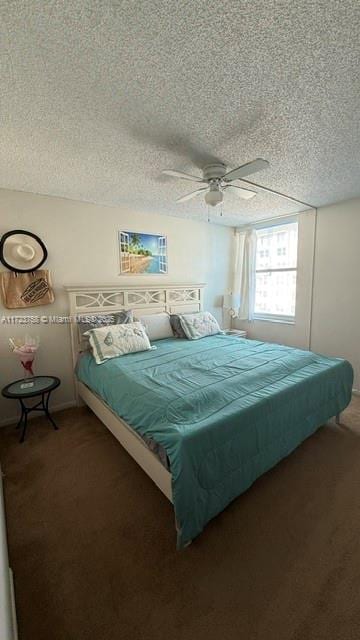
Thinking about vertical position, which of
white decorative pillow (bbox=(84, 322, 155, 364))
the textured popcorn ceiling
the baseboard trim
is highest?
the textured popcorn ceiling

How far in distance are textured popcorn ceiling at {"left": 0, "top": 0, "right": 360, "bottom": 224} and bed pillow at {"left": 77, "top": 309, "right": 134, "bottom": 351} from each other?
4.72 ft

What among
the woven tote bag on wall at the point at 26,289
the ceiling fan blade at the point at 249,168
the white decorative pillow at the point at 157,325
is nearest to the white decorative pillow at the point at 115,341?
the white decorative pillow at the point at 157,325

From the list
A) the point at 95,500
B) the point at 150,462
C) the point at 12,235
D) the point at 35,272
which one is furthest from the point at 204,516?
Result: the point at 12,235

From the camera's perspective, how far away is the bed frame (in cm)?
166

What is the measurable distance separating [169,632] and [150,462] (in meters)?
0.70

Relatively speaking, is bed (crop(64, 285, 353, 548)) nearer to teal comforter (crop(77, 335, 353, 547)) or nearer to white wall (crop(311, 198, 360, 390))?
teal comforter (crop(77, 335, 353, 547))

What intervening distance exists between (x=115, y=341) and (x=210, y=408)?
1.39 metres

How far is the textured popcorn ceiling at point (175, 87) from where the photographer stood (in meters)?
0.97

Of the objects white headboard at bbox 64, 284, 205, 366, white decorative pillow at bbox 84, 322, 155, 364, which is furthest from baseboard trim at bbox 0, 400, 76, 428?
white decorative pillow at bbox 84, 322, 155, 364

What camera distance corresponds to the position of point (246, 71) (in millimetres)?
1214

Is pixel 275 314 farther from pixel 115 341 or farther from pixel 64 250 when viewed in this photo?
pixel 64 250

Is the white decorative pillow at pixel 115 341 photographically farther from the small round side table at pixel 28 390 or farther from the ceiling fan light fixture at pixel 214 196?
the ceiling fan light fixture at pixel 214 196

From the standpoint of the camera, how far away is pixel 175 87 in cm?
131

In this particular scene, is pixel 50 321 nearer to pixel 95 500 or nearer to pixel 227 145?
pixel 95 500
